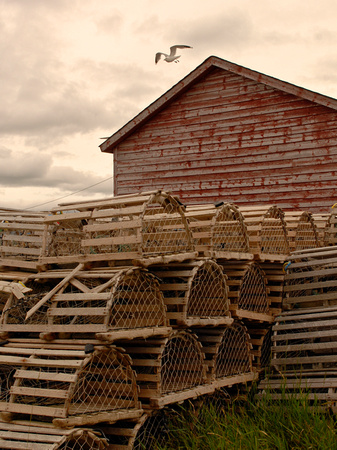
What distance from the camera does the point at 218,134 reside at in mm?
11562

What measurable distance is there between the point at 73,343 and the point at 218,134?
26.5 feet

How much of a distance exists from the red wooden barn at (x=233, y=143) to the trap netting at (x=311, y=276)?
11.8 ft

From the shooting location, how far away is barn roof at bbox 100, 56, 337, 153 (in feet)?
33.8

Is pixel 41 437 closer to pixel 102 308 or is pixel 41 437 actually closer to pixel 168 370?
pixel 102 308

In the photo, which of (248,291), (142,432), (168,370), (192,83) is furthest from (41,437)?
(192,83)

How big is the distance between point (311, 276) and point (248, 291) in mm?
763

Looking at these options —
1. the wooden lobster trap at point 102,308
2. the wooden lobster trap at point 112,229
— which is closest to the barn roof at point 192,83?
the wooden lobster trap at point 112,229

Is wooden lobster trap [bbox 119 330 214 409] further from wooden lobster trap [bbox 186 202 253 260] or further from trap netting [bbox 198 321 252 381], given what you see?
wooden lobster trap [bbox 186 202 253 260]

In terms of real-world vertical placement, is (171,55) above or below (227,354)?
above

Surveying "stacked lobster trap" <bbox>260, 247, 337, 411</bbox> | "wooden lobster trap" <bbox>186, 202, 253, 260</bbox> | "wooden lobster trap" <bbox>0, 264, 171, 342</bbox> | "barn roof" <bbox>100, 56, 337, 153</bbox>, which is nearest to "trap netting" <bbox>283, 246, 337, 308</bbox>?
"stacked lobster trap" <bbox>260, 247, 337, 411</bbox>

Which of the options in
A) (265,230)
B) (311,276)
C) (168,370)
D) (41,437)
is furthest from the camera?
(265,230)

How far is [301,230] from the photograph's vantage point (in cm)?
779

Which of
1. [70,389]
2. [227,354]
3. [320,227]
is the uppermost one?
[320,227]

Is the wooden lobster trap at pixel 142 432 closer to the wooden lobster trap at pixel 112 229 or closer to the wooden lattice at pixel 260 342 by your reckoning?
the wooden lobster trap at pixel 112 229
